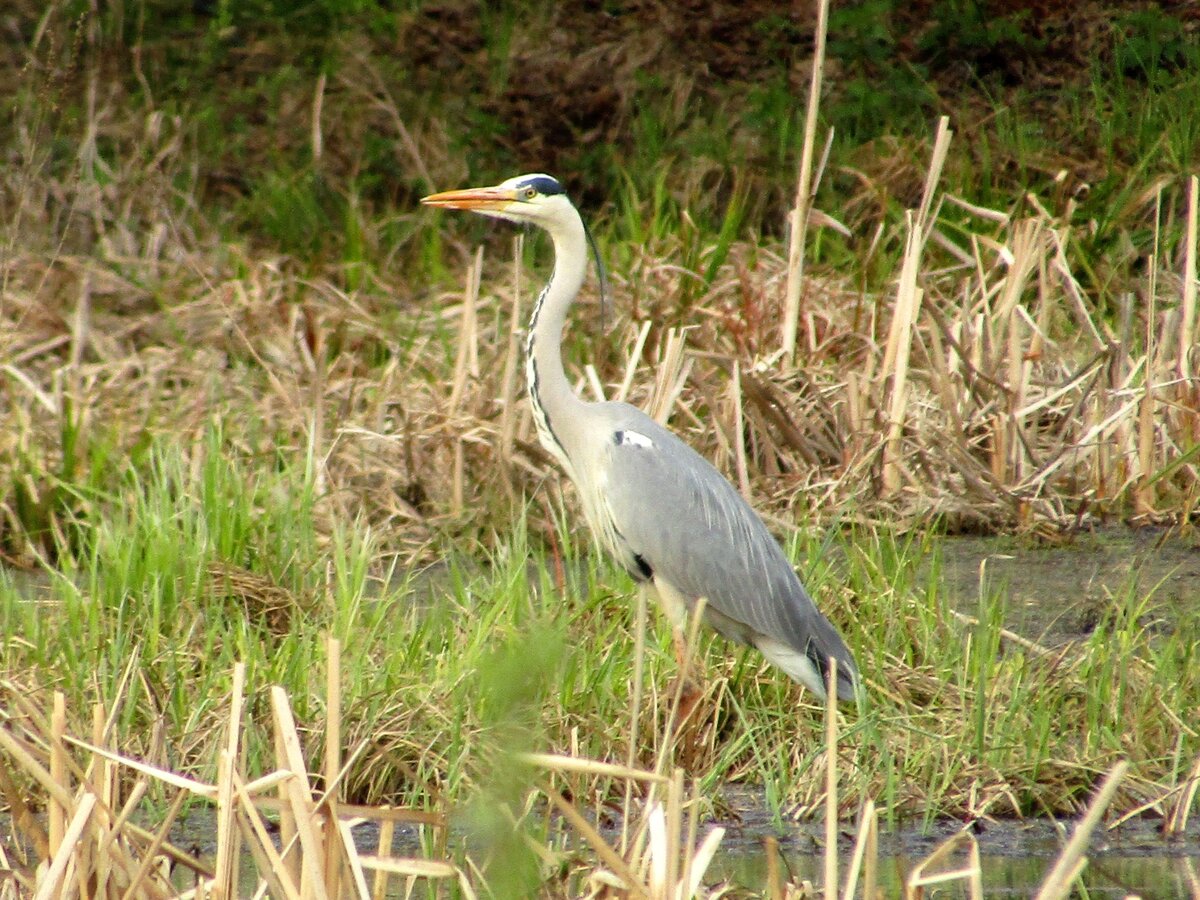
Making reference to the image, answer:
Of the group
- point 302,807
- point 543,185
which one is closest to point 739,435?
point 543,185

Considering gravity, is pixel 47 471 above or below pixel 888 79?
below

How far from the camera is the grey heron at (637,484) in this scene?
4824mm

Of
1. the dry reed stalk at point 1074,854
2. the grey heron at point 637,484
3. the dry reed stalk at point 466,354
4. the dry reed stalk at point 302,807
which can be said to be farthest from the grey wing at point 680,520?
the dry reed stalk at point 1074,854

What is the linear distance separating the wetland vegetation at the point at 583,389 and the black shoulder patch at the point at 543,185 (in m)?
0.69

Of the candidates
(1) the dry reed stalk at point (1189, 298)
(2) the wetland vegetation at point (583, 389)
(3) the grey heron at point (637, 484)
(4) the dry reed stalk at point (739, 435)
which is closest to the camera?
(2) the wetland vegetation at point (583, 389)

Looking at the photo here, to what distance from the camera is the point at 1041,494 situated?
5.93 m

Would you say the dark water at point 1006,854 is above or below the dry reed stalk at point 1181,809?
below

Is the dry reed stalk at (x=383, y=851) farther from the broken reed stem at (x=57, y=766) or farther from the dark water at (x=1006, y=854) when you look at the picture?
the dark water at (x=1006, y=854)

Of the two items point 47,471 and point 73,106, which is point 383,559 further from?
point 73,106

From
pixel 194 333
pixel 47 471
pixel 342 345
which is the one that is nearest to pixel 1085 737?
pixel 47 471

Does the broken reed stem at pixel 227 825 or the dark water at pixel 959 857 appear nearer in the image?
the broken reed stem at pixel 227 825

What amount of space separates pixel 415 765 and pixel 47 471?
96.7 inches

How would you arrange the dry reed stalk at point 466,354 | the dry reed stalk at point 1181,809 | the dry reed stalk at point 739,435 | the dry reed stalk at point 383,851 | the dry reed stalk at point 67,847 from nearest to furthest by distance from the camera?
1. the dry reed stalk at point 67,847
2. the dry reed stalk at point 383,851
3. the dry reed stalk at point 1181,809
4. the dry reed stalk at point 739,435
5. the dry reed stalk at point 466,354

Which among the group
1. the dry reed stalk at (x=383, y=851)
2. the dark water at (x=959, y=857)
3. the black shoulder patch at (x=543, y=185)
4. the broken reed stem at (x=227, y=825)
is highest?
the black shoulder patch at (x=543, y=185)
